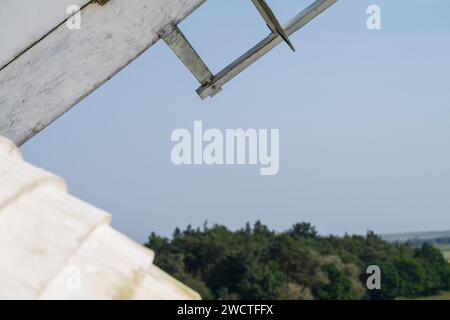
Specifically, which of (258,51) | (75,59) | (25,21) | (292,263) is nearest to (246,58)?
(258,51)

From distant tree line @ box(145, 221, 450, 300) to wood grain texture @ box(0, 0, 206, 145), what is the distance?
5292 cm

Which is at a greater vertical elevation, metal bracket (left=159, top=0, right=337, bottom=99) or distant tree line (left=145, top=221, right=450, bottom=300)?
distant tree line (left=145, top=221, right=450, bottom=300)

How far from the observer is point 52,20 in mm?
3508

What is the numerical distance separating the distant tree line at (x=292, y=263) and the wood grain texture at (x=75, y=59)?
52917 mm

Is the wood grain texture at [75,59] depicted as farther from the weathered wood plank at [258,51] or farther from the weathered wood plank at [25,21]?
the weathered wood plank at [258,51]

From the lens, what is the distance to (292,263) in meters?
66.7

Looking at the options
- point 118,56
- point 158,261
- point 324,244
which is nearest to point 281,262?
point 324,244

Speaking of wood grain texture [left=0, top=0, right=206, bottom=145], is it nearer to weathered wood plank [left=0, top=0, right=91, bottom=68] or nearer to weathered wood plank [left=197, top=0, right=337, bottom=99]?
weathered wood plank [left=0, top=0, right=91, bottom=68]

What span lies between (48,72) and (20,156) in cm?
169

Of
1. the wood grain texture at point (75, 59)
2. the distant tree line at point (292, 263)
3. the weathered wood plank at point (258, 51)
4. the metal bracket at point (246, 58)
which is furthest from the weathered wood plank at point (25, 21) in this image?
the distant tree line at point (292, 263)

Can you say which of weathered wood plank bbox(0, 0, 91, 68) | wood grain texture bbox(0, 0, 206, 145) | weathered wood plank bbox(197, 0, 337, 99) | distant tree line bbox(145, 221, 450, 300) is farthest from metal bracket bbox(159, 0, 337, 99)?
distant tree line bbox(145, 221, 450, 300)

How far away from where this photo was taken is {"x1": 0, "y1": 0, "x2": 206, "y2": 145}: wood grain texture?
139 inches
